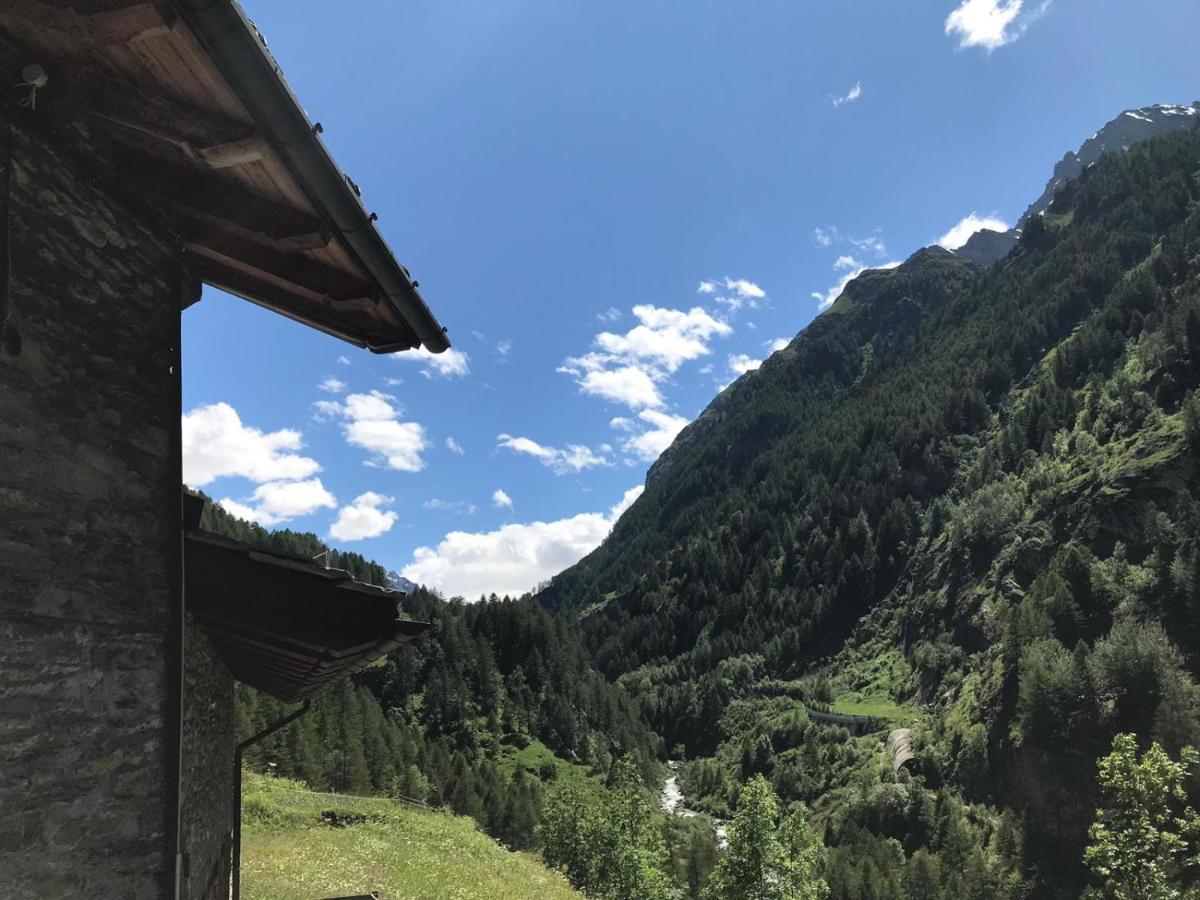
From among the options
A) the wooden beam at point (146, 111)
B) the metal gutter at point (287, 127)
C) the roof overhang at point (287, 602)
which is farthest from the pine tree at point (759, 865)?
the wooden beam at point (146, 111)

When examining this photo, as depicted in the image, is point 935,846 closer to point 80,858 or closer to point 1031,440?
point 80,858

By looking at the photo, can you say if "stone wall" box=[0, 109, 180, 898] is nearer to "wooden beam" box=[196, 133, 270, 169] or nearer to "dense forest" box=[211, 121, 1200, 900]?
"wooden beam" box=[196, 133, 270, 169]

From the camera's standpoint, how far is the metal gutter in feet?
11.2

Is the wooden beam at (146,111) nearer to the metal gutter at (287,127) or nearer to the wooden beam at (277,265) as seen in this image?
the metal gutter at (287,127)

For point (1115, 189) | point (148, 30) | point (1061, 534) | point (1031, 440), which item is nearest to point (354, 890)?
point (148, 30)

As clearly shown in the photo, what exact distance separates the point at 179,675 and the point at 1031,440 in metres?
183

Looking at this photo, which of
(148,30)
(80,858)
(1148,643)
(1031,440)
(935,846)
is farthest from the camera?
(1031,440)

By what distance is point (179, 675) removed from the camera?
5762 mm

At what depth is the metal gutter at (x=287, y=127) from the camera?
340 cm

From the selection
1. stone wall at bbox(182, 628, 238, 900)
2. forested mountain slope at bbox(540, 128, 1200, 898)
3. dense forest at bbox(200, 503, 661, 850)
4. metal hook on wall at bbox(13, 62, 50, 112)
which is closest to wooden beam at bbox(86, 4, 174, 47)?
metal hook on wall at bbox(13, 62, 50, 112)

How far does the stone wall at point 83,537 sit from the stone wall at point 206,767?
2.66m

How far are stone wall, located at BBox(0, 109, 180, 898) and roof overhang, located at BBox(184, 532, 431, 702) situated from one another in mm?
644

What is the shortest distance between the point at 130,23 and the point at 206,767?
364 inches

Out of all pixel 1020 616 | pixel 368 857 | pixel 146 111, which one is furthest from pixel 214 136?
pixel 1020 616
